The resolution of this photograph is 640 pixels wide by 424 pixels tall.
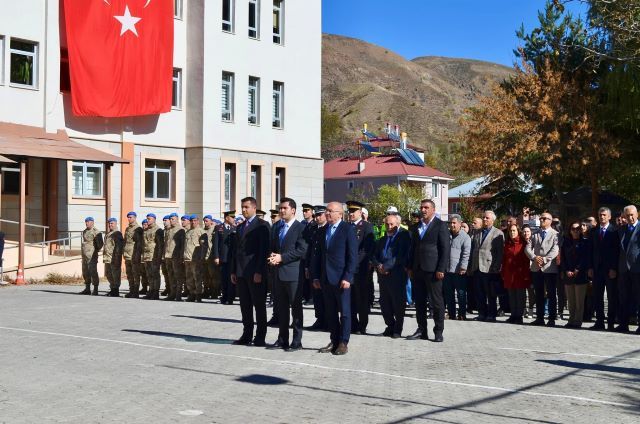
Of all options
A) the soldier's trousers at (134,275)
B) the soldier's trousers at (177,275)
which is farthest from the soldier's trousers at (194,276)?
the soldier's trousers at (134,275)

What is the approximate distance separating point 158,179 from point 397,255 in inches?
915

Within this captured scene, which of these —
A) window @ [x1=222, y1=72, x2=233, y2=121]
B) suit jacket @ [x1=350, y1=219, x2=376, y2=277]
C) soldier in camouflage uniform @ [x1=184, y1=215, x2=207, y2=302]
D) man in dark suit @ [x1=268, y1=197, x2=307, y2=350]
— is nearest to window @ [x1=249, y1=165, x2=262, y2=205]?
window @ [x1=222, y1=72, x2=233, y2=121]

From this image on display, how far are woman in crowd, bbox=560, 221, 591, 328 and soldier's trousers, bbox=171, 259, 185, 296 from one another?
930 cm

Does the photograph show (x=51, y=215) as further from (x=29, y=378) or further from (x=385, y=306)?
(x=29, y=378)

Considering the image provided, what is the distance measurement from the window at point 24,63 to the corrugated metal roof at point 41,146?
1591 millimetres

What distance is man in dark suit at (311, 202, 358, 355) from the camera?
12328 mm

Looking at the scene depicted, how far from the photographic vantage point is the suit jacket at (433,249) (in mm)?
14125

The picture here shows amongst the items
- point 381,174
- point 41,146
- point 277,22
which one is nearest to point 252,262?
point 41,146

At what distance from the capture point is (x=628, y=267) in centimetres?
1512

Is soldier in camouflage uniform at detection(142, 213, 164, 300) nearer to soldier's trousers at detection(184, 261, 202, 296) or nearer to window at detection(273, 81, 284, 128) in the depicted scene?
soldier's trousers at detection(184, 261, 202, 296)

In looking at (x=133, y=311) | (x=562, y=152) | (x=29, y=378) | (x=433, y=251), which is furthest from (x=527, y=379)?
(x=562, y=152)

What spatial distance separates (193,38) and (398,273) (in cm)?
2417

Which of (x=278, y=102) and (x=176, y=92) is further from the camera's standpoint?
(x=278, y=102)

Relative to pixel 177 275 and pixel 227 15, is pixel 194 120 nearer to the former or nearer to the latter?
pixel 227 15
